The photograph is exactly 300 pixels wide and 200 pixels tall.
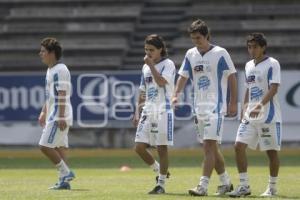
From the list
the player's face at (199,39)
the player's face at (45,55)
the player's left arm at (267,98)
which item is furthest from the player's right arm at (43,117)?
the player's left arm at (267,98)

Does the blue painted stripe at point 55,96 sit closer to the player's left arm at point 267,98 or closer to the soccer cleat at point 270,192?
the player's left arm at point 267,98

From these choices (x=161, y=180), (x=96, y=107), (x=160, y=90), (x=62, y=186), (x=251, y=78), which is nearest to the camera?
(x=251, y=78)

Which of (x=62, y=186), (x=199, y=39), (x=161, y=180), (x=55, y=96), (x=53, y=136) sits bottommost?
(x=62, y=186)

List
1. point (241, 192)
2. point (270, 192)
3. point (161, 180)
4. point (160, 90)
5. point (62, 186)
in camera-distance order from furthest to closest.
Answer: point (62, 186) < point (160, 90) < point (161, 180) < point (270, 192) < point (241, 192)

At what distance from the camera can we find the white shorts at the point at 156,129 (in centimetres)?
1211

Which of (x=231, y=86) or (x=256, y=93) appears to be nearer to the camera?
(x=231, y=86)

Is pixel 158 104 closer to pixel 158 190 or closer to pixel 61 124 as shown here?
pixel 158 190

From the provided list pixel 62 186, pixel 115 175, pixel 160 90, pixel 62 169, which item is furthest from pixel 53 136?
pixel 115 175

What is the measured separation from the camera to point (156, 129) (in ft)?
40.0

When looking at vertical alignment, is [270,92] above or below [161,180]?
above

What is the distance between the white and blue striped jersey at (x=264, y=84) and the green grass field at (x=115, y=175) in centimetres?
96

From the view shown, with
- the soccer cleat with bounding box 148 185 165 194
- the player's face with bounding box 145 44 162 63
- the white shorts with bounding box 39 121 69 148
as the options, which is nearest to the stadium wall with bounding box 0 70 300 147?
the white shorts with bounding box 39 121 69 148

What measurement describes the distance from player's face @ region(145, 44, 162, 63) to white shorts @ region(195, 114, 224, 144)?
41.0 inches

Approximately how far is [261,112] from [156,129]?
53.3 inches
